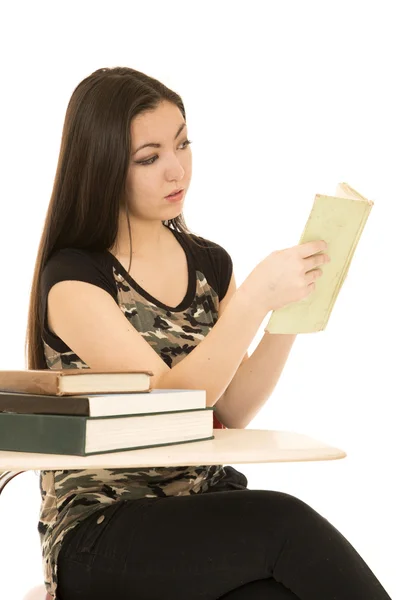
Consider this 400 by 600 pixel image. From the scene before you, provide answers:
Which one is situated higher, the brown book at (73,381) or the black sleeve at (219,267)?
the black sleeve at (219,267)

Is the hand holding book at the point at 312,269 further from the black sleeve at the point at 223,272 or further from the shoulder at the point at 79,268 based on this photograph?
the black sleeve at the point at 223,272

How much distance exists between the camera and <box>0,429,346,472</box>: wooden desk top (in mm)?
1115

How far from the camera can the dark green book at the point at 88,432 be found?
1.18 metres

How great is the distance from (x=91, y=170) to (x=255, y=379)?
19.2 inches

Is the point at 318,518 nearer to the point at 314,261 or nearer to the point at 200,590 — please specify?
the point at 200,590

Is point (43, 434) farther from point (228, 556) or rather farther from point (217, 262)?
point (217, 262)

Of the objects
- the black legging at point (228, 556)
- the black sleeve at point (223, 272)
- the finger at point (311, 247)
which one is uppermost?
the finger at point (311, 247)

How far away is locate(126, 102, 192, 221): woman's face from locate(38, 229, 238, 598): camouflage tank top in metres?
0.13

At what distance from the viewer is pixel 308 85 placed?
3.15 metres

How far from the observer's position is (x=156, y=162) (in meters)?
1.72

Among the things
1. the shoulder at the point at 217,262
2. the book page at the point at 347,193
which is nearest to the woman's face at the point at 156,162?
the shoulder at the point at 217,262

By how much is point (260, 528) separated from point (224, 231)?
6.23ft

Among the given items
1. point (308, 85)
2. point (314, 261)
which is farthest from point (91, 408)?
point (308, 85)

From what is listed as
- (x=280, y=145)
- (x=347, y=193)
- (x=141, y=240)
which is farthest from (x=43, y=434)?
(x=280, y=145)
